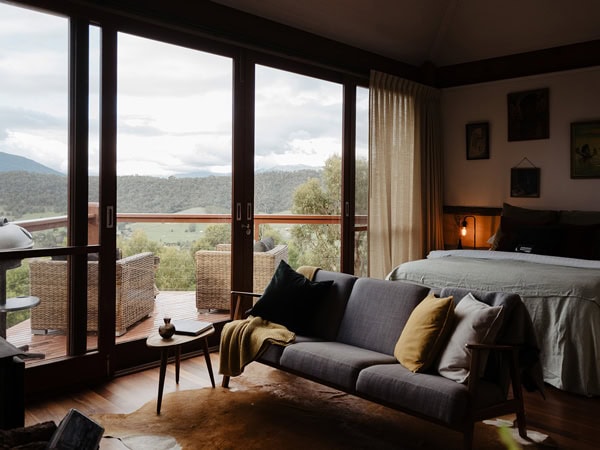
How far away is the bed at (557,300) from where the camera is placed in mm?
3674

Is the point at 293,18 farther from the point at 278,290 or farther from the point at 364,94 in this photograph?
the point at 278,290

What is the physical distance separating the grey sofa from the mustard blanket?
0.08 m

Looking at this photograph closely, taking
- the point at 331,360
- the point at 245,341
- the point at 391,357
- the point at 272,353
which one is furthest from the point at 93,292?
the point at 391,357

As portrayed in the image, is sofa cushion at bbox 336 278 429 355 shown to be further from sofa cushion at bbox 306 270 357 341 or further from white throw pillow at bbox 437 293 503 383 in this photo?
white throw pillow at bbox 437 293 503 383

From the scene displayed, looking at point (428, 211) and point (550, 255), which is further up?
point (428, 211)

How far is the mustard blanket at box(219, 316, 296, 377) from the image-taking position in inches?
137

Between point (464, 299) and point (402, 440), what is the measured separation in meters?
0.83

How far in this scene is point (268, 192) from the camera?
5.05 m

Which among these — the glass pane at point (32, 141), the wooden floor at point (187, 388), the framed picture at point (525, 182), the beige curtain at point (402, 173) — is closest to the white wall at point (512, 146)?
the framed picture at point (525, 182)

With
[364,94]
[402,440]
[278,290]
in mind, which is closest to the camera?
[402,440]

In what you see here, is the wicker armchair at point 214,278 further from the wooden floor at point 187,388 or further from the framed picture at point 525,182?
the framed picture at point 525,182

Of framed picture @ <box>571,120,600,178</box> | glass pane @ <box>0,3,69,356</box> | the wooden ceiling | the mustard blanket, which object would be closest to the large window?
glass pane @ <box>0,3,69,356</box>

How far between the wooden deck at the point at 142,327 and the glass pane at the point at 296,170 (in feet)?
1.98

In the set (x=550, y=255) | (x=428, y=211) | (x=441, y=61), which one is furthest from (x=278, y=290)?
(x=441, y=61)
